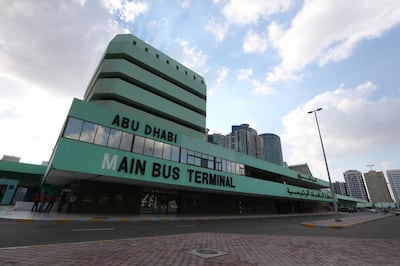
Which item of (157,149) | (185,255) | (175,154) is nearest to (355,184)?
(175,154)

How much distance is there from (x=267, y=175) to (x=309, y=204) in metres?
23.7

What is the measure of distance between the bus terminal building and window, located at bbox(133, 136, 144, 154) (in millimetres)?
106

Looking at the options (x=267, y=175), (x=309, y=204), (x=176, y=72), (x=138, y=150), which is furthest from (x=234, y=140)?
(x=138, y=150)

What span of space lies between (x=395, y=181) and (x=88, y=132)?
188720 millimetres

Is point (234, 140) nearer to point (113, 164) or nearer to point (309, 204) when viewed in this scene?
point (309, 204)

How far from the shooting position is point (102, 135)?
1847cm

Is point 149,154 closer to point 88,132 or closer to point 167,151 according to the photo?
point 167,151

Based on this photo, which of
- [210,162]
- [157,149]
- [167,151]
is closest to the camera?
[157,149]

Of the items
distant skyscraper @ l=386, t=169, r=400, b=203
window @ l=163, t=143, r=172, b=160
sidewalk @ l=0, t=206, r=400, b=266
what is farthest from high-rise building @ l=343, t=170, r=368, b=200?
sidewalk @ l=0, t=206, r=400, b=266

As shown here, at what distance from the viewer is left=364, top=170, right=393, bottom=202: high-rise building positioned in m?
112

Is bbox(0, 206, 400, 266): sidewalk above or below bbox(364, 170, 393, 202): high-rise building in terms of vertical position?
below

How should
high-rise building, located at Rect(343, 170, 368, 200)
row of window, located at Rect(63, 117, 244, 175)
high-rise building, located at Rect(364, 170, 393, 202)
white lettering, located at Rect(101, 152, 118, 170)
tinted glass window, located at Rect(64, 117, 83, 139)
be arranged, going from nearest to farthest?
1. tinted glass window, located at Rect(64, 117, 83, 139)
2. row of window, located at Rect(63, 117, 244, 175)
3. white lettering, located at Rect(101, 152, 118, 170)
4. high-rise building, located at Rect(364, 170, 393, 202)
5. high-rise building, located at Rect(343, 170, 368, 200)

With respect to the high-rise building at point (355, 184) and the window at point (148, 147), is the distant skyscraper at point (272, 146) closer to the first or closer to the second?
the high-rise building at point (355, 184)

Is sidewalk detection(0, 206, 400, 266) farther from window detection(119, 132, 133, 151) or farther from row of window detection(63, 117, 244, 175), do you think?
window detection(119, 132, 133, 151)
